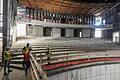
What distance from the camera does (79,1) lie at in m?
30.2

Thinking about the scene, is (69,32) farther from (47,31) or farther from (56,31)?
(47,31)

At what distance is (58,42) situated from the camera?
81.0ft

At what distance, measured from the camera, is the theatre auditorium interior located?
1044 cm

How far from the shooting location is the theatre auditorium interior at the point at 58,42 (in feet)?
34.3

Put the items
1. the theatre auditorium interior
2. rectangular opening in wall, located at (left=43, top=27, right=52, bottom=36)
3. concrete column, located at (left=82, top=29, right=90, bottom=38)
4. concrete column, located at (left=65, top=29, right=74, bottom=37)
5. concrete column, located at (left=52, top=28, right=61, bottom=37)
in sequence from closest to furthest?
the theatre auditorium interior
rectangular opening in wall, located at (left=43, top=27, right=52, bottom=36)
concrete column, located at (left=52, top=28, right=61, bottom=37)
concrete column, located at (left=65, top=29, right=74, bottom=37)
concrete column, located at (left=82, top=29, right=90, bottom=38)

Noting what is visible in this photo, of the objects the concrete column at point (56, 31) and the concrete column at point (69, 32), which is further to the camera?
the concrete column at point (69, 32)

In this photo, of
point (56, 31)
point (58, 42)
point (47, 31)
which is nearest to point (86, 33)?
point (56, 31)

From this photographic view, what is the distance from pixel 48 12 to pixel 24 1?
1177cm

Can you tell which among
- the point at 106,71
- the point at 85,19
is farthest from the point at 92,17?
the point at 106,71

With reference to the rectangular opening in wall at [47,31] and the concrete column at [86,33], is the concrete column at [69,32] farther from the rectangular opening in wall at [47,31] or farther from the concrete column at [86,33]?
the rectangular opening in wall at [47,31]

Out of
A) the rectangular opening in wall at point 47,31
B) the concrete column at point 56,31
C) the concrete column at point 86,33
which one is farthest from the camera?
the concrete column at point 86,33

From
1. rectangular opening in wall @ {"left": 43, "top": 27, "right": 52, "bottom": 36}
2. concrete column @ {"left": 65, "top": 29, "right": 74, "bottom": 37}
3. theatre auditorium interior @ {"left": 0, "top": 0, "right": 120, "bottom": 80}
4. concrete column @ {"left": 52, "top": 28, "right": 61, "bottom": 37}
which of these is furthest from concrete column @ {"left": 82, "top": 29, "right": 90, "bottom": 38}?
rectangular opening in wall @ {"left": 43, "top": 27, "right": 52, "bottom": 36}

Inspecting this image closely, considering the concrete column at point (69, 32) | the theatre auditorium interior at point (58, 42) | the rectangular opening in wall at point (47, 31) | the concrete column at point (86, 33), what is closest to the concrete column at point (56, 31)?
the theatre auditorium interior at point (58, 42)

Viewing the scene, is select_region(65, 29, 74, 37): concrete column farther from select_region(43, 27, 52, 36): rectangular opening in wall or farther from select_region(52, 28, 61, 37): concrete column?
select_region(43, 27, 52, 36): rectangular opening in wall
